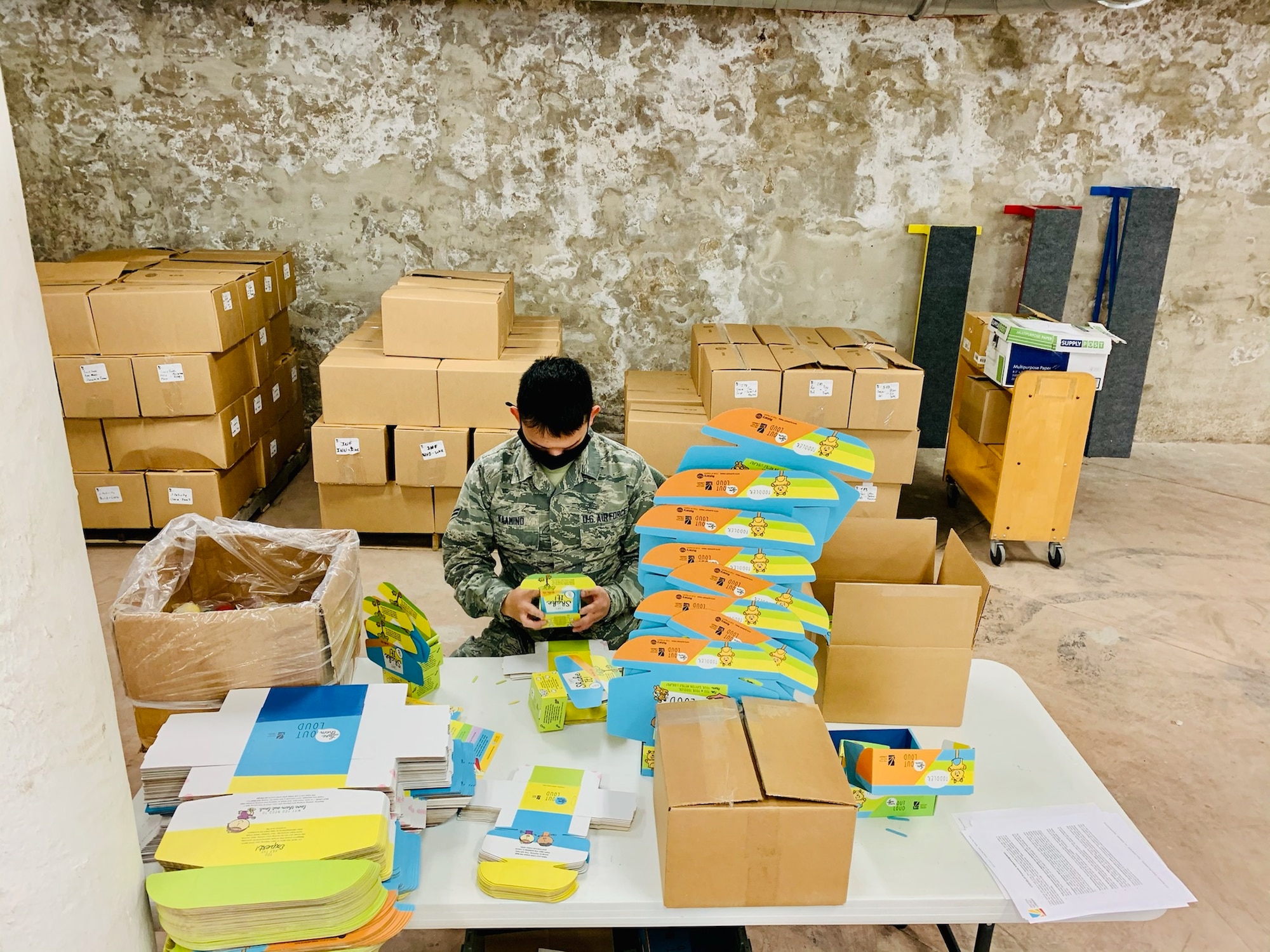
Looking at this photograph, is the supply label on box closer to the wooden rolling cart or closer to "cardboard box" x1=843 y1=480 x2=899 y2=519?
"cardboard box" x1=843 y1=480 x2=899 y2=519

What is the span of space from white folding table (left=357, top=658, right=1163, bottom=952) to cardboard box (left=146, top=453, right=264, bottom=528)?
2.44 metres

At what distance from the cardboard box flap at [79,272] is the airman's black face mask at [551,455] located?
263 cm

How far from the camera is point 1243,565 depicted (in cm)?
423

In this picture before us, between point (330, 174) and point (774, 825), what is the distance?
4509 mm

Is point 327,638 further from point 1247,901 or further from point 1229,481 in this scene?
point 1229,481

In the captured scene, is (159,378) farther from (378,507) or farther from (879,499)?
(879,499)

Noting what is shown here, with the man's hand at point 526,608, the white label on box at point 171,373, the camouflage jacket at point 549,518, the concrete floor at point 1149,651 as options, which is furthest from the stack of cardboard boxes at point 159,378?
the man's hand at point 526,608

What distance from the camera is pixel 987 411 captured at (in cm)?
422

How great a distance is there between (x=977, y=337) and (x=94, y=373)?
159 inches

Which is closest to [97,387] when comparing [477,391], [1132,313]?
[477,391]

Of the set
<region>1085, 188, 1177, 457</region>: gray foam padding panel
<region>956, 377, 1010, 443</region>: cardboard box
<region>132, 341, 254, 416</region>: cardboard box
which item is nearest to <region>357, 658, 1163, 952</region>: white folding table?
<region>132, 341, 254, 416</region>: cardboard box

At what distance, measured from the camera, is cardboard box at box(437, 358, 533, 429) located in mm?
3900

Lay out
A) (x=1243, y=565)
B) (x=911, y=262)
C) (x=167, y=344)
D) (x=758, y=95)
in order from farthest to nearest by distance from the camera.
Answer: (x=911, y=262), (x=758, y=95), (x=1243, y=565), (x=167, y=344)

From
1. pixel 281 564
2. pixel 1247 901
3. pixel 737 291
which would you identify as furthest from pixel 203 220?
pixel 1247 901
